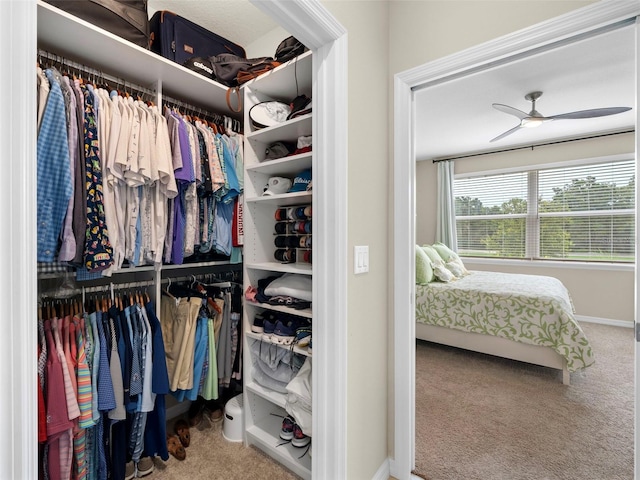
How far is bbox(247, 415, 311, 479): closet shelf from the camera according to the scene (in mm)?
1602

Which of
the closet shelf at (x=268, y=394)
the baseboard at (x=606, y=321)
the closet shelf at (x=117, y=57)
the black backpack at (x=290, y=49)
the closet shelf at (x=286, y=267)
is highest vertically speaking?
the black backpack at (x=290, y=49)

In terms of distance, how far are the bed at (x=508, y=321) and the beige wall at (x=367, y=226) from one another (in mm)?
1757

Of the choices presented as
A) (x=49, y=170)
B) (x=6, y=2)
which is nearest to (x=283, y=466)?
(x=49, y=170)

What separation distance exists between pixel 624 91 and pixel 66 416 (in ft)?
15.6

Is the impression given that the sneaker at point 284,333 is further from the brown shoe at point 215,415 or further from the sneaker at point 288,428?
the brown shoe at point 215,415

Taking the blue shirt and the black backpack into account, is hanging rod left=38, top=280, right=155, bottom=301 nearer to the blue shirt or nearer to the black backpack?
the blue shirt

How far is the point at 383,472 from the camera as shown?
157 centimetres

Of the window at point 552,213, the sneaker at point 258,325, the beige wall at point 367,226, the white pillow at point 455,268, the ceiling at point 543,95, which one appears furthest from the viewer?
the window at point 552,213

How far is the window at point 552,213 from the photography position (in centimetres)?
419

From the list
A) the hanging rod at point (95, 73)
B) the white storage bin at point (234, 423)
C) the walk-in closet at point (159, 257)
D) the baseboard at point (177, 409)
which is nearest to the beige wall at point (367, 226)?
the walk-in closet at point (159, 257)

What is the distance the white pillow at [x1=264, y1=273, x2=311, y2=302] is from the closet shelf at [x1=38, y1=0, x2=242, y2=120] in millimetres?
1199

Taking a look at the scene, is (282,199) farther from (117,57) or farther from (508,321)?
(508,321)

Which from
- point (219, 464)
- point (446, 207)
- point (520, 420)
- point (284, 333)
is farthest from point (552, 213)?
point (219, 464)

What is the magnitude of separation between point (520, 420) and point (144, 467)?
2.29 m
